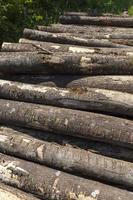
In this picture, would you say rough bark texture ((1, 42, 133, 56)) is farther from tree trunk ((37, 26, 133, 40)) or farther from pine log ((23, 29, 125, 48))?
tree trunk ((37, 26, 133, 40))

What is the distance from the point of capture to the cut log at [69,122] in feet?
15.5

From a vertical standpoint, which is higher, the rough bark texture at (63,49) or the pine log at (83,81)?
the rough bark texture at (63,49)

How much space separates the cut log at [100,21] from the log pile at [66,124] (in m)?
3.11

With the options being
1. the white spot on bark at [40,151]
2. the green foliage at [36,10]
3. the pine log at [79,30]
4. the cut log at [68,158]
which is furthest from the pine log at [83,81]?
the green foliage at [36,10]

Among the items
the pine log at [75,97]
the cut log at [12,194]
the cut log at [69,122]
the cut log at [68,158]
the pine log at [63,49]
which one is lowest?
the cut log at [12,194]

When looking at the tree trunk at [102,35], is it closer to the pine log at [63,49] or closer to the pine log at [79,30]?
the pine log at [79,30]

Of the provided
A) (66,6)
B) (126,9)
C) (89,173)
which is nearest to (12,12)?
(66,6)

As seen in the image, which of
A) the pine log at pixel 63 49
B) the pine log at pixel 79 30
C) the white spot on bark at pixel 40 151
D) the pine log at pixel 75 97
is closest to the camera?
the white spot on bark at pixel 40 151

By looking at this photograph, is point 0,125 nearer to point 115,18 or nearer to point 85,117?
point 85,117

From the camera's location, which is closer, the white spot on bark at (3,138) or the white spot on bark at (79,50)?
the white spot on bark at (3,138)

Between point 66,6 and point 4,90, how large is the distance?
29.4 feet

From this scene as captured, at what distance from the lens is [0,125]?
555cm

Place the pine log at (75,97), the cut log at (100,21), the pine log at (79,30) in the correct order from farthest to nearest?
the cut log at (100,21) < the pine log at (79,30) < the pine log at (75,97)

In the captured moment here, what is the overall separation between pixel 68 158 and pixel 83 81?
129 cm
